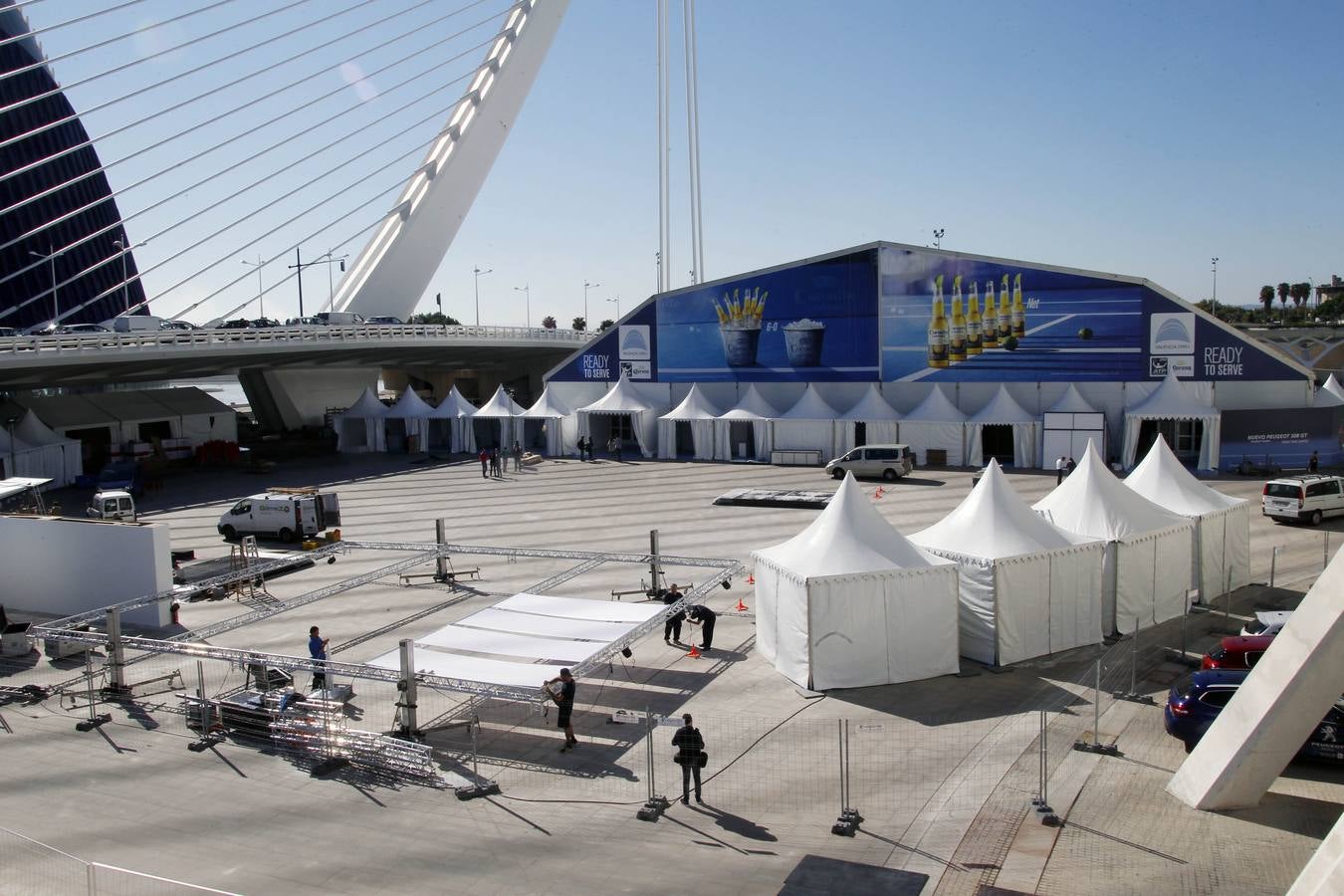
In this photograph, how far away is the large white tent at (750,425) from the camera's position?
38.8m

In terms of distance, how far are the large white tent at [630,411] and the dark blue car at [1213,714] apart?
30.9 meters

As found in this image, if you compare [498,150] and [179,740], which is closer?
[179,740]

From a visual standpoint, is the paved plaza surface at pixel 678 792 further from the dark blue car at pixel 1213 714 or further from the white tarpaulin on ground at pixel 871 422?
the white tarpaulin on ground at pixel 871 422

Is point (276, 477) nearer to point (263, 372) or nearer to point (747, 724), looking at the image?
point (263, 372)

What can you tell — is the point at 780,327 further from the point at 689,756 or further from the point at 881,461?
the point at 689,756

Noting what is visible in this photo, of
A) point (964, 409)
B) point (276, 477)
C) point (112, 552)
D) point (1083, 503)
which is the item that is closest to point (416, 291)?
point (276, 477)

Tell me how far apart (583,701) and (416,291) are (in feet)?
148

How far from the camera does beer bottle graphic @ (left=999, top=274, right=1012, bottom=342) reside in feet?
119

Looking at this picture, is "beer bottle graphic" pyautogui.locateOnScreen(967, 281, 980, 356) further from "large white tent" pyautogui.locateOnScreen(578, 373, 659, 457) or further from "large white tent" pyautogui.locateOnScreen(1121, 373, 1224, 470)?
"large white tent" pyautogui.locateOnScreen(578, 373, 659, 457)

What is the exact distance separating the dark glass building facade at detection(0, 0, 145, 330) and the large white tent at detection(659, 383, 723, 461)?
44.0 meters

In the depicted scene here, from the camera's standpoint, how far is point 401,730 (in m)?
12.0

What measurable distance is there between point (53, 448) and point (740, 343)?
82.4 feet

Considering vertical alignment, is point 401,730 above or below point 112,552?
below

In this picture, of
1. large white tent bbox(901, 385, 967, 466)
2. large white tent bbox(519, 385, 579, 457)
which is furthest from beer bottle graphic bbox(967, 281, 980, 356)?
large white tent bbox(519, 385, 579, 457)
